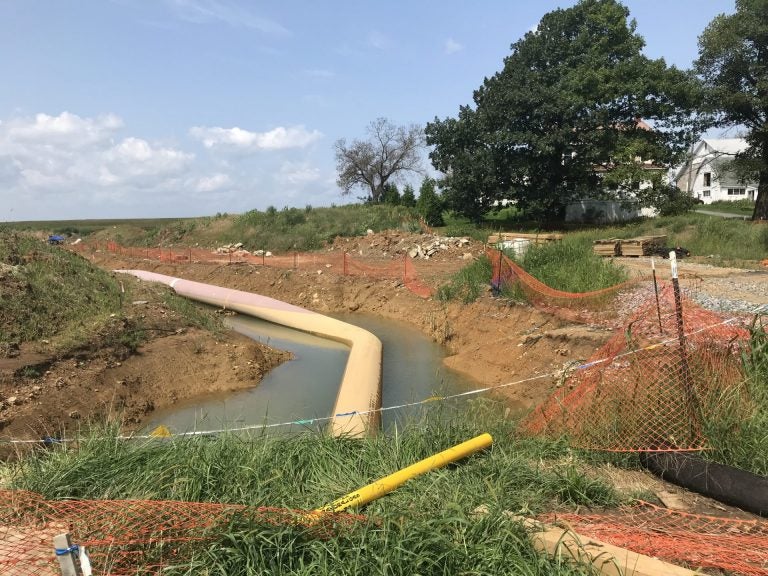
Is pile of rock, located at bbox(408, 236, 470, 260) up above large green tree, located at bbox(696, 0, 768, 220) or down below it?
below

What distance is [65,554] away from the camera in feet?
7.62

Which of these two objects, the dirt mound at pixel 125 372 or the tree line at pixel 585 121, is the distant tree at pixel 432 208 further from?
the dirt mound at pixel 125 372

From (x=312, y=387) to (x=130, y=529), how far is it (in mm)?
7001

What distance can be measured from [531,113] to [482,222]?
19.7ft

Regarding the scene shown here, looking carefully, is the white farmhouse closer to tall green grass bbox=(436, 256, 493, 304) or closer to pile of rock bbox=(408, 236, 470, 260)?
pile of rock bbox=(408, 236, 470, 260)

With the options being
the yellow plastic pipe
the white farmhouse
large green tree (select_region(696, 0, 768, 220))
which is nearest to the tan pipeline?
the yellow plastic pipe

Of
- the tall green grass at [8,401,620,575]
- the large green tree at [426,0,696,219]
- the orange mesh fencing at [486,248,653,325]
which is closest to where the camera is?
the tall green grass at [8,401,620,575]

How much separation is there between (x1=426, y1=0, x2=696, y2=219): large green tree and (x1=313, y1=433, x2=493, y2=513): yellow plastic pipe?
22.8 m

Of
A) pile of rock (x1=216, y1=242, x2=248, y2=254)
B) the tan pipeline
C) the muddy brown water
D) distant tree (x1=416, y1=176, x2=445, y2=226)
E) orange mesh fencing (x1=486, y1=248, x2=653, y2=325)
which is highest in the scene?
distant tree (x1=416, y1=176, x2=445, y2=226)

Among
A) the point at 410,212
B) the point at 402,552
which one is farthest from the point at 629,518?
the point at 410,212

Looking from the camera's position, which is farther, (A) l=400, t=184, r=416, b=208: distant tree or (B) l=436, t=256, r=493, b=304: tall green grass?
(A) l=400, t=184, r=416, b=208: distant tree

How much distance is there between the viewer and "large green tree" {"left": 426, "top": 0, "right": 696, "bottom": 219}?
25.3m

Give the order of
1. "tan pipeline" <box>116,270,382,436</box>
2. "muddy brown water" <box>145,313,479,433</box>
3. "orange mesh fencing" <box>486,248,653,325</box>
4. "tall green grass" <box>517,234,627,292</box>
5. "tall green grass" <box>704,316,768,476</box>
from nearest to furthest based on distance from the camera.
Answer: "tall green grass" <box>704,316,768,476</box>, "tan pipeline" <box>116,270,382,436</box>, "muddy brown water" <box>145,313,479,433</box>, "orange mesh fencing" <box>486,248,653,325</box>, "tall green grass" <box>517,234,627,292</box>

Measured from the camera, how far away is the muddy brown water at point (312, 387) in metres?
8.09
